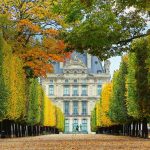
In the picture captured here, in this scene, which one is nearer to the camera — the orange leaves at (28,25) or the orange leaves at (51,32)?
the orange leaves at (28,25)

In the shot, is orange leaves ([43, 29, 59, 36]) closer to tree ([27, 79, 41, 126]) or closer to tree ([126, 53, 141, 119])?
tree ([126, 53, 141, 119])

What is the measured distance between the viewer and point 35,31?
147 feet

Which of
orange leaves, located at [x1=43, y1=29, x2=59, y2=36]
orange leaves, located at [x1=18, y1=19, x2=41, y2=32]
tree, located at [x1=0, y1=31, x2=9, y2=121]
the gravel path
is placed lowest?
the gravel path

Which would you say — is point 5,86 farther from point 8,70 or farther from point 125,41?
point 125,41

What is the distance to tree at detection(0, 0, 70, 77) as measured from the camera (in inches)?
1731

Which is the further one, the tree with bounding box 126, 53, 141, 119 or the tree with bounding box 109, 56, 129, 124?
the tree with bounding box 109, 56, 129, 124

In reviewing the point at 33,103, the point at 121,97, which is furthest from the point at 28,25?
the point at 33,103

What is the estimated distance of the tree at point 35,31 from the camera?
43969mm

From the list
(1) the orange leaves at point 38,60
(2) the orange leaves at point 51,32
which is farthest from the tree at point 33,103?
(2) the orange leaves at point 51,32

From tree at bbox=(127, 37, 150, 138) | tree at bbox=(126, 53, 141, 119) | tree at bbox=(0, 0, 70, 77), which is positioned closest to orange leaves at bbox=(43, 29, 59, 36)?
tree at bbox=(0, 0, 70, 77)

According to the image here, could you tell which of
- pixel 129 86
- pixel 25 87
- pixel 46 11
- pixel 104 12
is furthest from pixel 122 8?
pixel 25 87

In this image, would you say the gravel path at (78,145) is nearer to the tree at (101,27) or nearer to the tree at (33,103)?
the tree at (101,27)

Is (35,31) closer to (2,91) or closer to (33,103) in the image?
(2,91)

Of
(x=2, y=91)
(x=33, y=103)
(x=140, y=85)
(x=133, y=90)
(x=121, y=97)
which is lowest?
(x=2, y=91)
